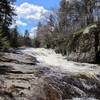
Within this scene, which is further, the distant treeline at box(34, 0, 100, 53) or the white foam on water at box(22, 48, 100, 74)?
the distant treeline at box(34, 0, 100, 53)

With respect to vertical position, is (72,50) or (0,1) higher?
(0,1)

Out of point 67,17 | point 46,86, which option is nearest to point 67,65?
point 46,86

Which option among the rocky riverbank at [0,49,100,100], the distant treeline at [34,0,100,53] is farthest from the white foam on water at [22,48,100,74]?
the distant treeline at [34,0,100,53]

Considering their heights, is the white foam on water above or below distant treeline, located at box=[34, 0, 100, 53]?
below

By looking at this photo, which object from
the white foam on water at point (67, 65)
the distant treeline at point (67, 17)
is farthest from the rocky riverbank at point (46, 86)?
the distant treeline at point (67, 17)

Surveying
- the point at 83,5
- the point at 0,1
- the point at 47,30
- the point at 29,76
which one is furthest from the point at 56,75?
the point at 47,30

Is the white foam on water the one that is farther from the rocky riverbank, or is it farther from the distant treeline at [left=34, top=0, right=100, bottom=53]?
the distant treeline at [left=34, top=0, right=100, bottom=53]

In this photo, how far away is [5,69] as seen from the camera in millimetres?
14039

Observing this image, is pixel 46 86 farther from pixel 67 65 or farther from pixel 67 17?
pixel 67 17

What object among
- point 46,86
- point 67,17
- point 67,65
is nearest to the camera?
point 46,86

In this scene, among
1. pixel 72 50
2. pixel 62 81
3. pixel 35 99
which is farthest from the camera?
pixel 72 50

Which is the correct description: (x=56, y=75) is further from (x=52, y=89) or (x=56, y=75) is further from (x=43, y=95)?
(x=43, y=95)

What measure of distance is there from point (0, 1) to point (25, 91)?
28.7 metres

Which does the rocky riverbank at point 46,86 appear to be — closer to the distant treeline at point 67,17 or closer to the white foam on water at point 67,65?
the white foam on water at point 67,65
